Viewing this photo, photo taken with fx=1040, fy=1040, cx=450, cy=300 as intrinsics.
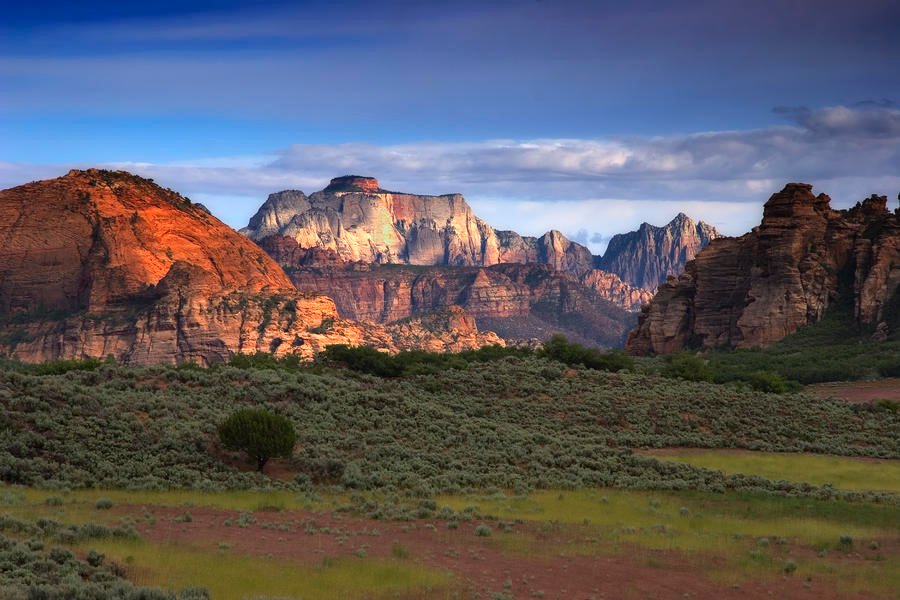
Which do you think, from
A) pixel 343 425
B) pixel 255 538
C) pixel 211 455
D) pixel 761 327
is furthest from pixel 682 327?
pixel 255 538

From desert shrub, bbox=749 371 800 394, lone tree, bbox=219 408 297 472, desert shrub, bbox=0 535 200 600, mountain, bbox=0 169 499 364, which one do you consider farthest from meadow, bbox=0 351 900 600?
mountain, bbox=0 169 499 364

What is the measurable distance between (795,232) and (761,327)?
448 inches

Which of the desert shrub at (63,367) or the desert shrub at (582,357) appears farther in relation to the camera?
the desert shrub at (582,357)

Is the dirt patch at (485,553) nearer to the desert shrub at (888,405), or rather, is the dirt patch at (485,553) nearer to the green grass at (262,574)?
the green grass at (262,574)

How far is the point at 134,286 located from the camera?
5837 inches

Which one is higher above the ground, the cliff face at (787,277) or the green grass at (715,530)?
the cliff face at (787,277)

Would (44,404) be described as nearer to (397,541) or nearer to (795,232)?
(397,541)

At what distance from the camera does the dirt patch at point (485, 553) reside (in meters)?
20.8

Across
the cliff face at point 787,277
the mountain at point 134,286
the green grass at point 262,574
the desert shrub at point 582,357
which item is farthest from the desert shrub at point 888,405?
the mountain at point 134,286

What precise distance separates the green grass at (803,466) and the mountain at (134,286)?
9326cm

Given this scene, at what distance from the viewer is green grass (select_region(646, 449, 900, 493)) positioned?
129 feet

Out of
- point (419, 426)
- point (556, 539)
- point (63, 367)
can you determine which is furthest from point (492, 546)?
point (63, 367)

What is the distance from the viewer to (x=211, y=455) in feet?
111

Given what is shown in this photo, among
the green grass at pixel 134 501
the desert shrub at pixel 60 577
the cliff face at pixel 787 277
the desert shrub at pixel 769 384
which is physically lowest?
the green grass at pixel 134 501
